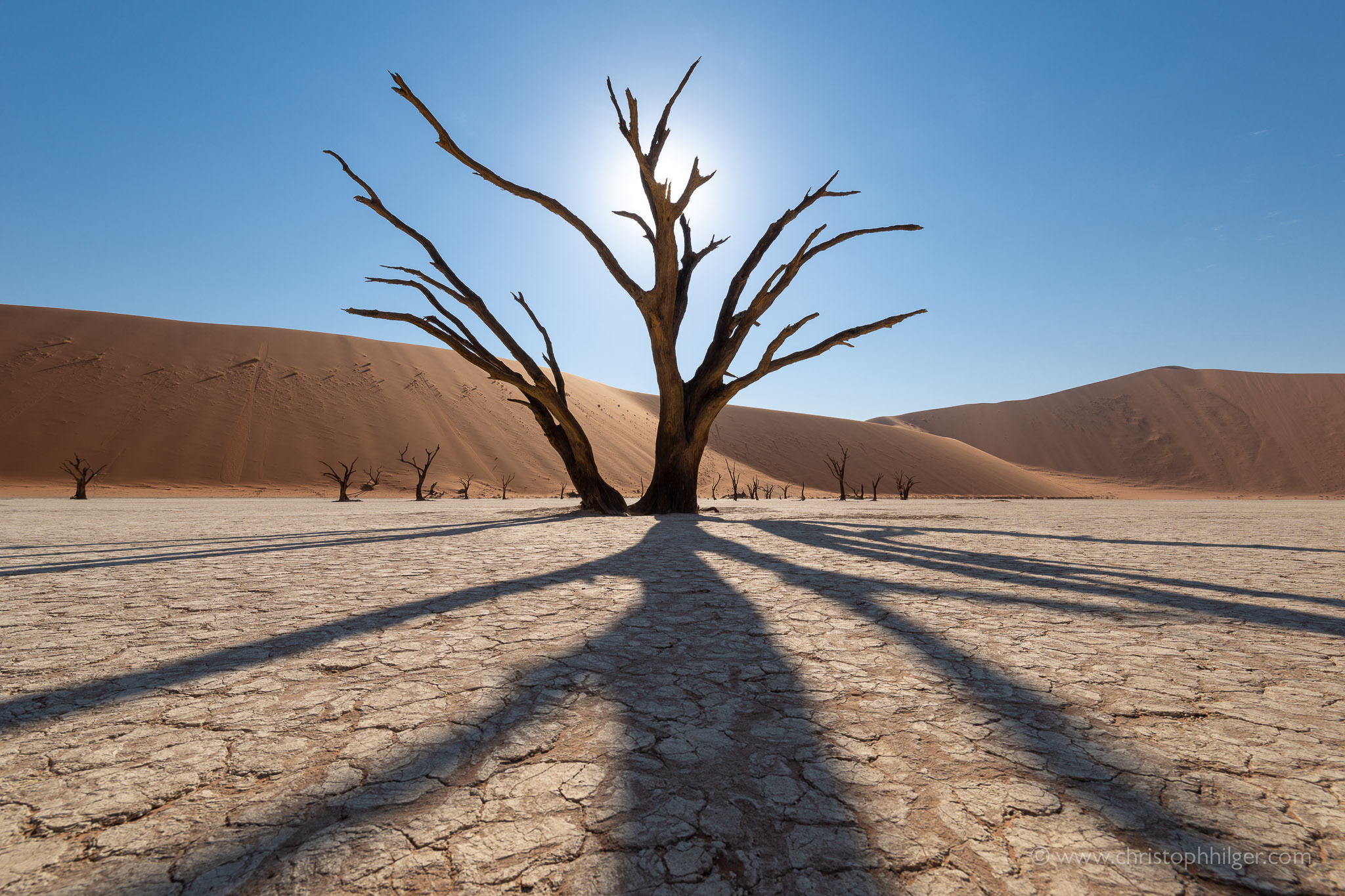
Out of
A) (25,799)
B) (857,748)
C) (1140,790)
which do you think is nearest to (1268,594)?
(1140,790)

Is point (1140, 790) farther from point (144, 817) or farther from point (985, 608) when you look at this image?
point (144, 817)

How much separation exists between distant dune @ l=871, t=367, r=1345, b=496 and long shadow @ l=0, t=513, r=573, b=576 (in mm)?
55975

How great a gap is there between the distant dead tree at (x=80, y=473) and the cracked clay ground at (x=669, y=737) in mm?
18543

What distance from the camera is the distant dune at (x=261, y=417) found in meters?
23.3

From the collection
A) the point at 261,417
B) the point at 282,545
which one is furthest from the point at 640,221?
the point at 261,417

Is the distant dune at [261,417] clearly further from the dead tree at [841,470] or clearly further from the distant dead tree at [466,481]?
the dead tree at [841,470]

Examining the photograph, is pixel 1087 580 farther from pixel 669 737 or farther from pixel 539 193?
pixel 539 193

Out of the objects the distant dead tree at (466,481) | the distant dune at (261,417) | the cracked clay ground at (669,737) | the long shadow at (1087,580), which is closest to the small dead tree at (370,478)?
the distant dune at (261,417)

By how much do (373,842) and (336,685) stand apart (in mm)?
934

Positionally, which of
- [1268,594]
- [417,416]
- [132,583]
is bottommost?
[132,583]

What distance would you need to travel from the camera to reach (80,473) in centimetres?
1981

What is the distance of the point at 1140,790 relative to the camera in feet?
4.09

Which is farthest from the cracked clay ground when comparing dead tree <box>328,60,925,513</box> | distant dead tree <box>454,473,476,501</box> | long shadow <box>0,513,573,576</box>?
distant dead tree <box>454,473,476,501</box>

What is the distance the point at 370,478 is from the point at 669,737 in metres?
25.8
